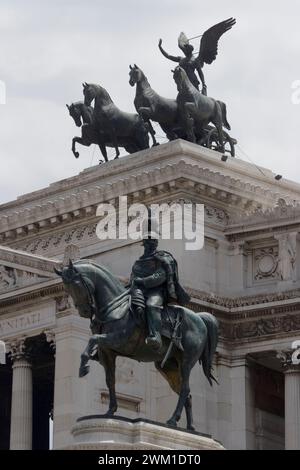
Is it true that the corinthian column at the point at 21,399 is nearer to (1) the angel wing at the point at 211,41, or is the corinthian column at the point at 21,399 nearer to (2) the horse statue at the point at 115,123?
(2) the horse statue at the point at 115,123

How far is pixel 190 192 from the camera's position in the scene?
87375 millimetres

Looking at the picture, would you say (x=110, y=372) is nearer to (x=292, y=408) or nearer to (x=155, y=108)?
(x=292, y=408)

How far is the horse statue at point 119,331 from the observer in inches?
2291

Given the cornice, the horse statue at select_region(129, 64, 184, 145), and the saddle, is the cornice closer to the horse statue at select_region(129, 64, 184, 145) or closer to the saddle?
the horse statue at select_region(129, 64, 184, 145)

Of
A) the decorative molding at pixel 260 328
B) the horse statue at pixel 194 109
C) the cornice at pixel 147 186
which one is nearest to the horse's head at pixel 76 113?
the cornice at pixel 147 186

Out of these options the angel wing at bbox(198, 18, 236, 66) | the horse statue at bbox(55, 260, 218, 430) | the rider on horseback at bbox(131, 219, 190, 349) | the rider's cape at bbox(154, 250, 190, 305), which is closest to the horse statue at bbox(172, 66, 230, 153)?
the angel wing at bbox(198, 18, 236, 66)

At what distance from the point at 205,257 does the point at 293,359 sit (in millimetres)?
5201

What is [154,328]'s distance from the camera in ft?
191

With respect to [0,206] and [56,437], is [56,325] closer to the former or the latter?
[56,437]

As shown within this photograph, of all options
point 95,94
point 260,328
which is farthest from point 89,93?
point 260,328

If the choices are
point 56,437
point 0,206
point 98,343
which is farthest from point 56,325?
point 98,343

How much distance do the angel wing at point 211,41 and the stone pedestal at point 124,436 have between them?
38.0 m

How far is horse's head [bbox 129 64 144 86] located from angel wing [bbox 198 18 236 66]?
9.69 feet
